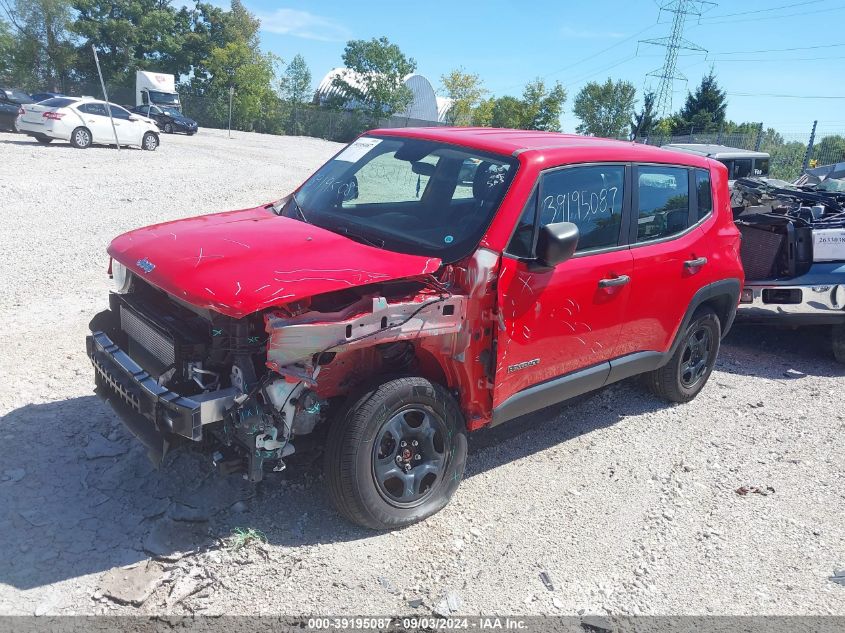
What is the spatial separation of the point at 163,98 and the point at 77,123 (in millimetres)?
20175

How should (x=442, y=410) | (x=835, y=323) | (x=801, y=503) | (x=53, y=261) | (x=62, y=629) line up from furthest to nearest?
1. (x=53, y=261)
2. (x=835, y=323)
3. (x=801, y=503)
4. (x=442, y=410)
5. (x=62, y=629)

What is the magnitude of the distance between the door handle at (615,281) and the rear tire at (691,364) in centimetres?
117

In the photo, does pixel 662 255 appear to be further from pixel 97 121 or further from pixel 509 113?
pixel 509 113

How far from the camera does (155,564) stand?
3.10m

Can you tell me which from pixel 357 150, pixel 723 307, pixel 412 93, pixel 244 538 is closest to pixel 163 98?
pixel 412 93

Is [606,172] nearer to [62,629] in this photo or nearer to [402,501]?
[402,501]

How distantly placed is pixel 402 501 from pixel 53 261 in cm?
623

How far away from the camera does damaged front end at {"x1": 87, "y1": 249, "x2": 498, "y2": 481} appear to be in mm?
2951

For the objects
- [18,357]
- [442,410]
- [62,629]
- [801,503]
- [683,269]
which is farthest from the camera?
[18,357]

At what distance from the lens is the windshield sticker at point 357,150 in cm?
454

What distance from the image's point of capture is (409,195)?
425 centimetres

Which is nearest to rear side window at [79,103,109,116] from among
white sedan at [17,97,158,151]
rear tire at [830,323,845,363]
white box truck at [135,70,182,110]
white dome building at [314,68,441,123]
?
white sedan at [17,97,158,151]

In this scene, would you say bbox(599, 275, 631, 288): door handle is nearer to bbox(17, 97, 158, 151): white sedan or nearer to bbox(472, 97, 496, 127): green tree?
bbox(17, 97, 158, 151): white sedan

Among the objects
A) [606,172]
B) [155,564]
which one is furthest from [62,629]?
[606,172]
